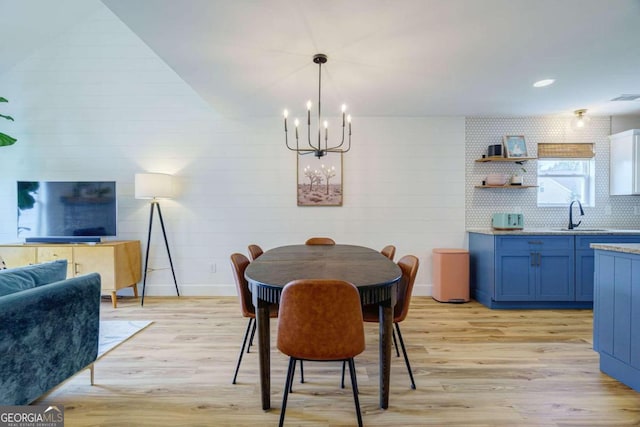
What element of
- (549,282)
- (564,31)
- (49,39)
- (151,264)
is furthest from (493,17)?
(49,39)

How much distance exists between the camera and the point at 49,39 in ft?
12.6

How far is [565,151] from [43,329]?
559cm

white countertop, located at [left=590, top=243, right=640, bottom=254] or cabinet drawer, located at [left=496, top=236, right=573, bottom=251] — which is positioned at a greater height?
white countertop, located at [left=590, top=243, right=640, bottom=254]

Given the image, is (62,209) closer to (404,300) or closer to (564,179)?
(404,300)

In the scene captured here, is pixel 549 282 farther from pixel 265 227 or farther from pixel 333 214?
pixel 265 227

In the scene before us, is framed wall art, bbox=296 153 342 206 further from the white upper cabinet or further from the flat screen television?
the white upper cabinet

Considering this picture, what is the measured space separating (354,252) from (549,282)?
2.54 meters

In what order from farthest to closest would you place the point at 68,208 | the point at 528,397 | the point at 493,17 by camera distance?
the point at 68,208, the point at 493,17, the point at 528,397

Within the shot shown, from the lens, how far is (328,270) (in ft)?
5.88

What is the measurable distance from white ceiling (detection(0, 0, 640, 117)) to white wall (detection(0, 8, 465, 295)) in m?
0.59

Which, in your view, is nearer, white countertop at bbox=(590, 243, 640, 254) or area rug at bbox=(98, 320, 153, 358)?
white countertop at bbox=(590, 243, 640, 254)

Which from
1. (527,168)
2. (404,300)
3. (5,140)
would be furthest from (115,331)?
(527,168)

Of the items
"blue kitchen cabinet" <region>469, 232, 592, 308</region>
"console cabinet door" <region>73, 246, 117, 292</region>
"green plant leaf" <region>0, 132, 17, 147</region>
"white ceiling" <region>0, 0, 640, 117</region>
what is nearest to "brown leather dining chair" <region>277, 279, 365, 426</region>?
"white ceiling" <region>0, 0, 640, 117</region>

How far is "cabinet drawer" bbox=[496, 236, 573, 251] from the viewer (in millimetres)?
3361
